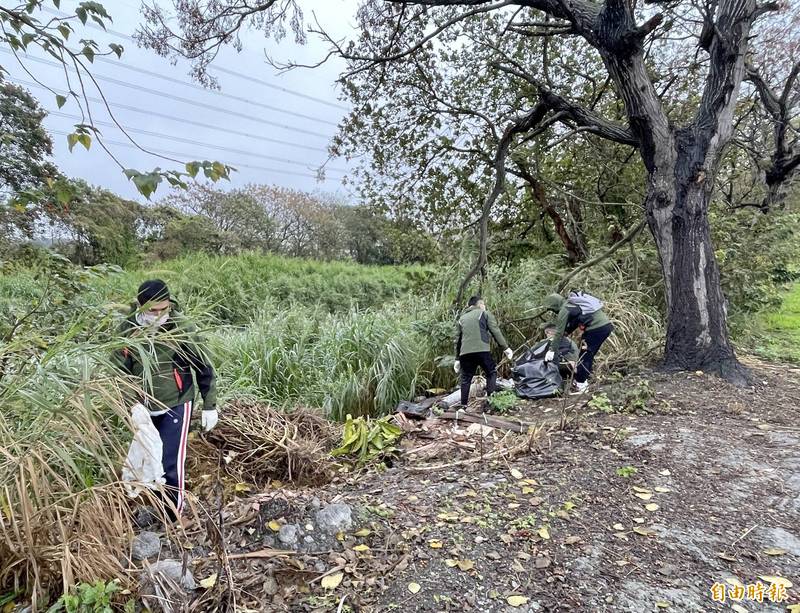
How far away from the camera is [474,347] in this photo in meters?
5.24

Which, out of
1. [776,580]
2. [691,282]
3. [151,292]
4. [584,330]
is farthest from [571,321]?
[151,292]

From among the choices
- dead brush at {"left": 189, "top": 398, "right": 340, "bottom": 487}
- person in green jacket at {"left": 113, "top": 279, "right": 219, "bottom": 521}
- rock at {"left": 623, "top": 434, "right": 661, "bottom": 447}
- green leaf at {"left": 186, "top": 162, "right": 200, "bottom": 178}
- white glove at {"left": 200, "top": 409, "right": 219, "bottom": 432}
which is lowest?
dead brush at {"left": 189, "top": 398, "right": 340, "bottom": 487}

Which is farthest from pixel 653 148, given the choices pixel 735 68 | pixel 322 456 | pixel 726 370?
pixel 322 456

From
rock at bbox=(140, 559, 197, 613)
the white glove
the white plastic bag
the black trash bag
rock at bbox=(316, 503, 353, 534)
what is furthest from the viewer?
the black trash bag

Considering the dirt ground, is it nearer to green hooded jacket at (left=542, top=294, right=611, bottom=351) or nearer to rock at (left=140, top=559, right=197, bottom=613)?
rock at (left=140, top=559, right=197, bottom=613)

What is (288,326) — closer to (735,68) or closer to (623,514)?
(623,514)

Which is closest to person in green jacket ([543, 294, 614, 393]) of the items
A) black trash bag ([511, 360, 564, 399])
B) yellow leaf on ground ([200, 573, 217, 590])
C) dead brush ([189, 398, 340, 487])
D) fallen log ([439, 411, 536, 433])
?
black trash bag ([511, 360, 564, 399])

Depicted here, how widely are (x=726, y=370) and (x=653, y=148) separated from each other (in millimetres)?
2581

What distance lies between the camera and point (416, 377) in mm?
6141

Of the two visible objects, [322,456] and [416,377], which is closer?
[322,456]

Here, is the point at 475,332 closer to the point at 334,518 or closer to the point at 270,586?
the point at 334,518

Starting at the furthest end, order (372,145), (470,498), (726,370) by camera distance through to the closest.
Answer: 1. (372,145)
2. (726,370)
3. (470,498)

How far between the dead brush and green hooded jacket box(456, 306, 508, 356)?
2.09 meters

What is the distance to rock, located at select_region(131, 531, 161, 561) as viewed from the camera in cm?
205
